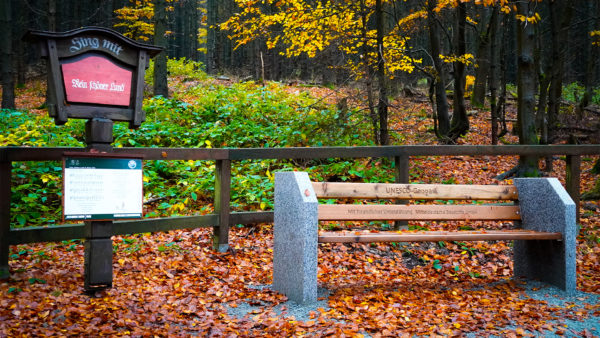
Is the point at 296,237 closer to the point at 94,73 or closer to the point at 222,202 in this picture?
the point at 222,202

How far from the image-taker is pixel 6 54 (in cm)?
1281

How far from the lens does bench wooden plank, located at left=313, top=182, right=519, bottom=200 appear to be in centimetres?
436

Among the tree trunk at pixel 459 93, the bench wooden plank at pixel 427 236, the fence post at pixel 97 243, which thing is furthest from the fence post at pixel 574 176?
the fence post at pixel 97 243

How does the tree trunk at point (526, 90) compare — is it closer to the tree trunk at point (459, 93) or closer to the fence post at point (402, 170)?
the fence post at point (402, 170)

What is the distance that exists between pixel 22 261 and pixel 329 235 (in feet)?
11.2

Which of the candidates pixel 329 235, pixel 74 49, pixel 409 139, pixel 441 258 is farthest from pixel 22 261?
pixel 409 139

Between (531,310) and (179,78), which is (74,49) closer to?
(531,310)

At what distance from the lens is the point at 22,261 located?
4812 millimetres

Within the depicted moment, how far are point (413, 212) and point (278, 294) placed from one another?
160 centimetres

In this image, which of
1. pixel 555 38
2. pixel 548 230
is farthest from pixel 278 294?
pixel 555 38

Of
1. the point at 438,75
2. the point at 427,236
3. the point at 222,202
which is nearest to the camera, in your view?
the point at 427,236

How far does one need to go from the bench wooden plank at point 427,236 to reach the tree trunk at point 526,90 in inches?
153

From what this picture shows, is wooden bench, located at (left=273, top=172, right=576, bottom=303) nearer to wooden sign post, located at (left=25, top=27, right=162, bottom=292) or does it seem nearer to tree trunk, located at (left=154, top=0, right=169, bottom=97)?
wooden sign post, located at (left=25, top=27, right=162, bottom=292)

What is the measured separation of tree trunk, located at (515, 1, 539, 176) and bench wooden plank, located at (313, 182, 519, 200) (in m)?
3.51
